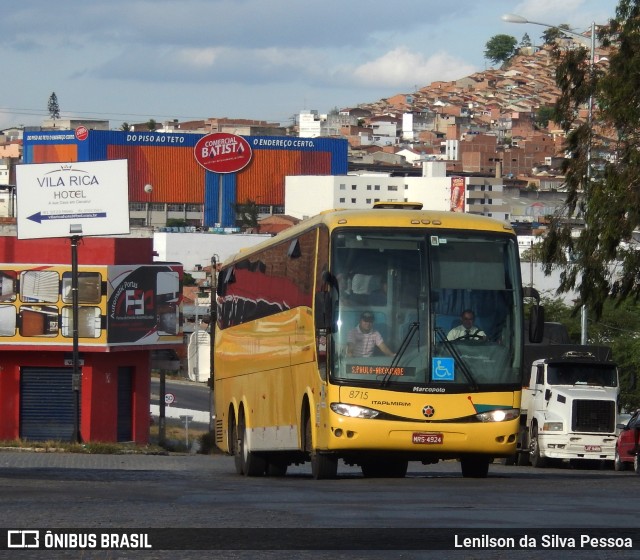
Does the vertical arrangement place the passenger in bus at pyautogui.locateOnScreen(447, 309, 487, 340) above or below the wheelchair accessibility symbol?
above

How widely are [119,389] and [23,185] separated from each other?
26.6ft

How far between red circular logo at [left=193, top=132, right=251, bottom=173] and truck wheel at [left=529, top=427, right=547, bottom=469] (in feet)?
418

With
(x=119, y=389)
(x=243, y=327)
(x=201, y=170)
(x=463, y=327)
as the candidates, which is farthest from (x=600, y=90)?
(x=201, y=170)

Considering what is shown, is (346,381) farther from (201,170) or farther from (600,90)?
(201,170)

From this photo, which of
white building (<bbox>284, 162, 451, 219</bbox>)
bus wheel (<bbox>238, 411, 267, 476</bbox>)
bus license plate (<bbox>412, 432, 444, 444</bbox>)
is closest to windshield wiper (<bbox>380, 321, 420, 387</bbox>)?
bus license plate (<bbox>412, 432, 444, 444</bbox>)

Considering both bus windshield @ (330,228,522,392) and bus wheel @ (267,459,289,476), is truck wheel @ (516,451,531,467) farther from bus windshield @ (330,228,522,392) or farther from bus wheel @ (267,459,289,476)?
bus windshield @ (330,228,522,392)

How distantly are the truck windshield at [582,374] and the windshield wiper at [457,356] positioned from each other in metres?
17.5

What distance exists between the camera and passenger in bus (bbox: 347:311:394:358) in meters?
18.5

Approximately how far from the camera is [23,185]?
52.5m

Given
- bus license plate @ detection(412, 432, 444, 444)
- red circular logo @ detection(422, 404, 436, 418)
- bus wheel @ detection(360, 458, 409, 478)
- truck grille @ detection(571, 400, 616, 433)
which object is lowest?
truck grille @ detection(571, 400, 616, 433)

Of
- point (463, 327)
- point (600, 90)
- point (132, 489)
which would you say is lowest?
point (132, 489)

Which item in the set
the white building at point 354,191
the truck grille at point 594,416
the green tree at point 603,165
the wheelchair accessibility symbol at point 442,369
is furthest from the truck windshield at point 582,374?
the white building at point 354,191

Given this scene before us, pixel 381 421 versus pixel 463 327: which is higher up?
pixel 463 327

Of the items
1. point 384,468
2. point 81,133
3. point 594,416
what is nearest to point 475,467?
point 384,468
